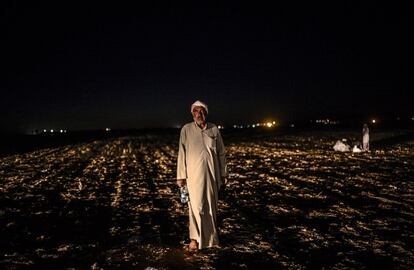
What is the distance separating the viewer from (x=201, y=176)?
4141mm

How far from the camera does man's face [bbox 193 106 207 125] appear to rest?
4211 millimetres

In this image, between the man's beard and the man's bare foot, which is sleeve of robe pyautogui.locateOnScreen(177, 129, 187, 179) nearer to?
the man's beard

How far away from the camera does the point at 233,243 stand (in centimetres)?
462

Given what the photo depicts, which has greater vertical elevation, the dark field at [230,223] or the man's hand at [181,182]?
the man's hand at [181,182]

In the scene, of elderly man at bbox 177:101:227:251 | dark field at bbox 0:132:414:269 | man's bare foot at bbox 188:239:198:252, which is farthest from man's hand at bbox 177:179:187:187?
dark field at bbox 0:132:414:269

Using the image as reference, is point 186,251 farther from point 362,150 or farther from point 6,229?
point 362,150

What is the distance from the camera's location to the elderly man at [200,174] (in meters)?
4.13

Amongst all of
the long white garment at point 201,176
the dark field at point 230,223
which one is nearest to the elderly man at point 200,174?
the long white garment at point 201,176

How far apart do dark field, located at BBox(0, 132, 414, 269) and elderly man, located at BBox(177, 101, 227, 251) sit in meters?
0.30

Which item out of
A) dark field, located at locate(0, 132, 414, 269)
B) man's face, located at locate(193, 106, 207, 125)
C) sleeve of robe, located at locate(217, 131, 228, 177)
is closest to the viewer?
dark field, located at locate(0, 132, 414, 269)

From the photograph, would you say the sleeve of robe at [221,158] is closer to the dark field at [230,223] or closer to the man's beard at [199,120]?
the man's beard at [199,120]

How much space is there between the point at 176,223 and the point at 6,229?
2.76m

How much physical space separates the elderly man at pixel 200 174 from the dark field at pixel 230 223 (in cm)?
30

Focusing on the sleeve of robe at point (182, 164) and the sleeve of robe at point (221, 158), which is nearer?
the sleeve of robe at point (182, 164)
